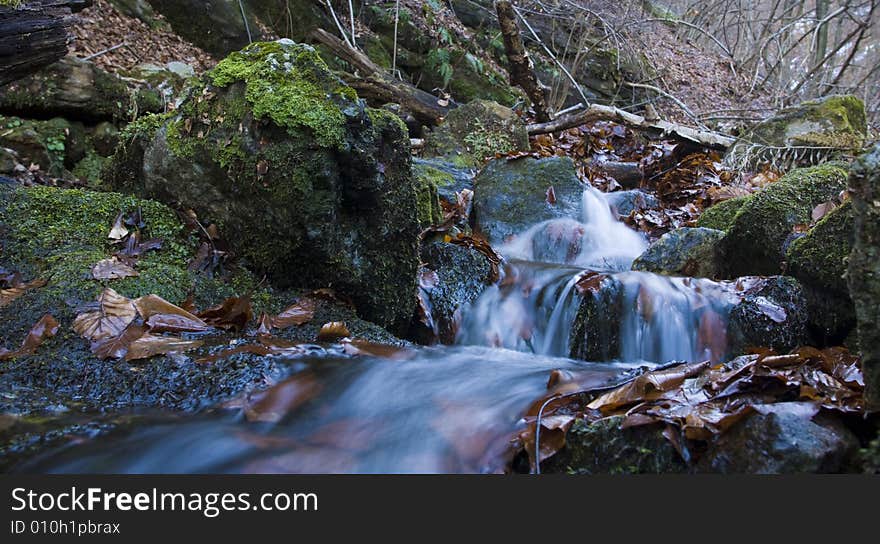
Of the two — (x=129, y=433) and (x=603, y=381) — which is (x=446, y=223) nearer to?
(x=603, y=381)

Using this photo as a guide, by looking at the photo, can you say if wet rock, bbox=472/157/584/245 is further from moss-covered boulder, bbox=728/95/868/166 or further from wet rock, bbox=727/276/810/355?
moss-covered boulder, bbox=728/95/868/166

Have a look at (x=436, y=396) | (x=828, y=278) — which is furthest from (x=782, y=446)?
(x=828, y=278)

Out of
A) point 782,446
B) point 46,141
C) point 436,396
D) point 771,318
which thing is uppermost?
point 46,141

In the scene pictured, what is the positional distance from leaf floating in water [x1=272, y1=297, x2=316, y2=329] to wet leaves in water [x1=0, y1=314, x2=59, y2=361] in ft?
3.08

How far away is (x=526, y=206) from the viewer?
6.23 metres

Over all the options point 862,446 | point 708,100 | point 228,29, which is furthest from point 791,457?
point 708,100

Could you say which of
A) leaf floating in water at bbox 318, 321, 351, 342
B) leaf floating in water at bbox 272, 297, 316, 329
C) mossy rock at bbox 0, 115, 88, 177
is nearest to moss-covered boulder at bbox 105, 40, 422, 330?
leaf floating in water at bbox 272, 297, 316, 329

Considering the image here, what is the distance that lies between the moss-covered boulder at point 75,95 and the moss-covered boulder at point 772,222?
6190 millimetres

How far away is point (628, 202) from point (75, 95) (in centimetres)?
616

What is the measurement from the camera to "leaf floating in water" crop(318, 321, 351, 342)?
294 centimetres

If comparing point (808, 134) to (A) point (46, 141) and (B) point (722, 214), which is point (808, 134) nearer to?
(B) point (722, 214)

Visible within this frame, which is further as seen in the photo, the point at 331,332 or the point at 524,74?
the point at 524,74

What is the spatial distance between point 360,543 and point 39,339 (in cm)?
191

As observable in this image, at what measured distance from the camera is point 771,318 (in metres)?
3.88
